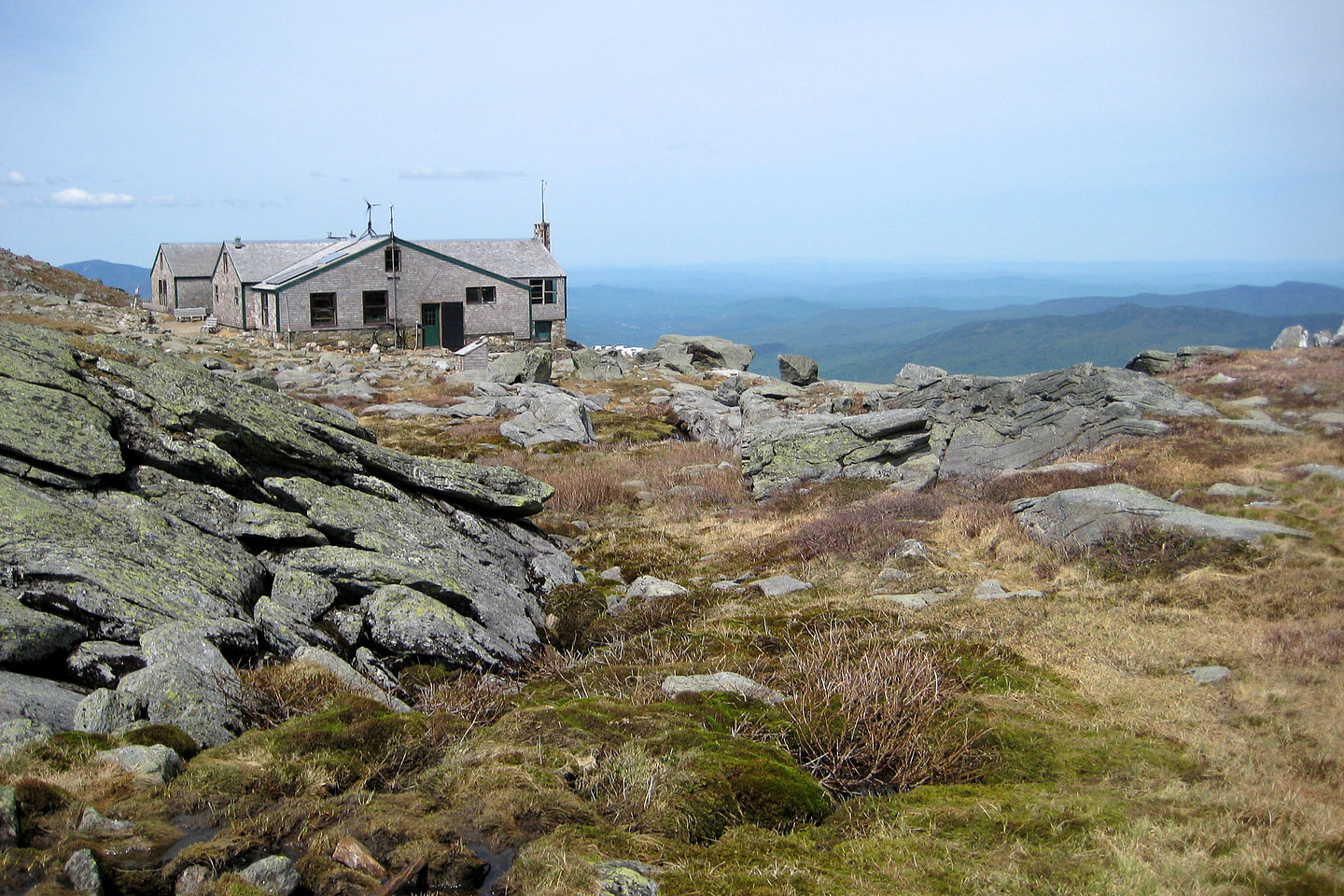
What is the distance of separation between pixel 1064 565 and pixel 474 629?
8.16 metres

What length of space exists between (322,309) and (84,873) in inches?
2310

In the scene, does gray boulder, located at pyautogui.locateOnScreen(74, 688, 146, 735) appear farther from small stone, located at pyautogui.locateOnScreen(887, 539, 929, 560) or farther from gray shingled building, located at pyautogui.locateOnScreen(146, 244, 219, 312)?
gray shingled building, located at pyautogui.locateOnScreen(146, 244, 219, 312)

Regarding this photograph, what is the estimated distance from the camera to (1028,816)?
18.1ft

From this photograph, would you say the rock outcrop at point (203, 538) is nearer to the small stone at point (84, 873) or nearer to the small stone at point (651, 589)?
the small stone at point (651, 589)

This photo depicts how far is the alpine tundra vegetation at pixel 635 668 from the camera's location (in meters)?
4.66

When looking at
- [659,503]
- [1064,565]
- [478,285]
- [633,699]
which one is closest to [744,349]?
[478,285]

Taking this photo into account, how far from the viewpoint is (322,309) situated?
190 feet

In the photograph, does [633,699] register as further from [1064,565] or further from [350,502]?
[1064,565]

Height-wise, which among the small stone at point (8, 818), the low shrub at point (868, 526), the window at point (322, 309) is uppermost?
the window at point (322, 309)

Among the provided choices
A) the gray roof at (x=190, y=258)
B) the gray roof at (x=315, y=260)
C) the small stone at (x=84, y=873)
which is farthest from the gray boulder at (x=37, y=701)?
the gray roof at (x=190, y=258)

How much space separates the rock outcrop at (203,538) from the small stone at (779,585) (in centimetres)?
315

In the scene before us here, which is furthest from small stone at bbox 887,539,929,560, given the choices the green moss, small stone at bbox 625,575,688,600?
the green moss

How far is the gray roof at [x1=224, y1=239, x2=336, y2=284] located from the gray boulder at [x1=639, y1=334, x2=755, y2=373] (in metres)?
25.6

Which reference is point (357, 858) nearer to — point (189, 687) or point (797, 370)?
point (189, 687)
